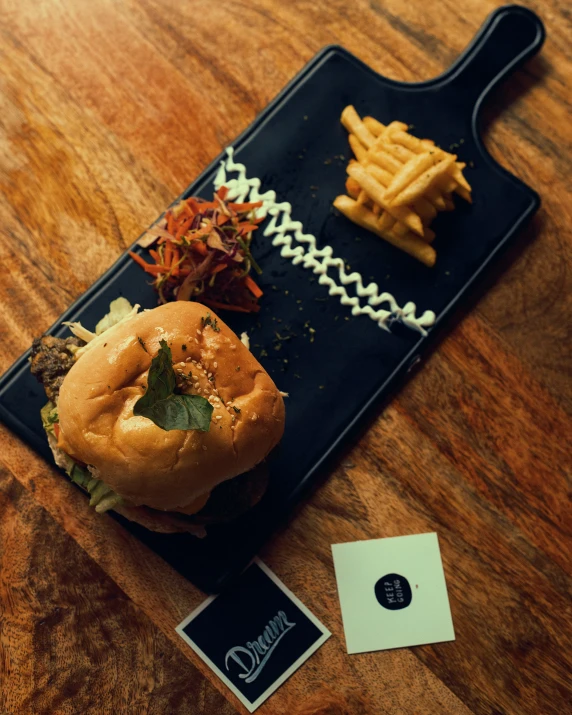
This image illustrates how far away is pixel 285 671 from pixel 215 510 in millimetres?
910

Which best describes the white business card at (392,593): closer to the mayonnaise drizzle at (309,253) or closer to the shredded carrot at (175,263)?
the mayonnaise drizzle at (309,253)

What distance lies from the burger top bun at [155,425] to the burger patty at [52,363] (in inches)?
9.5

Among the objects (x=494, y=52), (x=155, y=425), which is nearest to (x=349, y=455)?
(x=155, y=425)

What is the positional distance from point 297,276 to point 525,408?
138 cm

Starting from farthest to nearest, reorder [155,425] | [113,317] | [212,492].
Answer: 1. [113,317]
2. [212,492]
3. [155,425]

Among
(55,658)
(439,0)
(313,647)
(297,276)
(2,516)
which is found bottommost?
(55,658)

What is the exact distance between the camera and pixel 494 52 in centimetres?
393

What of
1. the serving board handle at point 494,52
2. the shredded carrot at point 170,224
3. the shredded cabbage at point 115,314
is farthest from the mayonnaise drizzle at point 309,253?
the serving board handle at point 494,52

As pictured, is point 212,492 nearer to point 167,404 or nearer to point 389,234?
point 167,404

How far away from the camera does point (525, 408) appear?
3.74m

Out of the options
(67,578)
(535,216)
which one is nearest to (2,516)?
(67,578)

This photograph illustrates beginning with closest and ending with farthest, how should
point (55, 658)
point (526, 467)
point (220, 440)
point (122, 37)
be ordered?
point (220, 440) < point (55, 658) < point (526, 467) < point (122, 37)

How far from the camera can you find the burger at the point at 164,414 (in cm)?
280

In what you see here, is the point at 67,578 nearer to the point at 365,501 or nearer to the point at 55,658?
the point at 55,658
